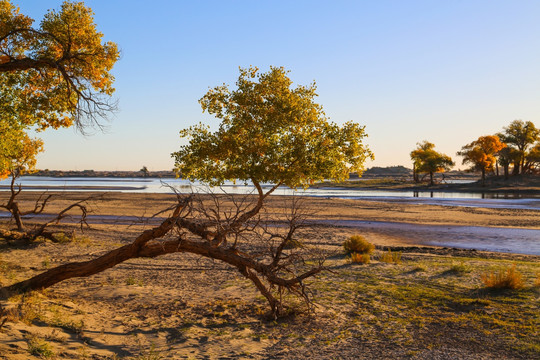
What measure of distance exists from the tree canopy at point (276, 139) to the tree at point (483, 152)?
249ft

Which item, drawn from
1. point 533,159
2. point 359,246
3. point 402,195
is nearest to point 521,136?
point 533,159

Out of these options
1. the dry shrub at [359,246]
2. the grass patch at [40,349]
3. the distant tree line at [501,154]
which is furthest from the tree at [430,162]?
the grass patch at [40,349]

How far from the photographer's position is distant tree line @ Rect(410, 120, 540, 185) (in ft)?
269

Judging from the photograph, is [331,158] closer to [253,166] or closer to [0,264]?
[253,166]

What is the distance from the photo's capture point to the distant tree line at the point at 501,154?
82.1 m

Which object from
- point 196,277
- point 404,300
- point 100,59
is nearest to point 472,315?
point 404,300

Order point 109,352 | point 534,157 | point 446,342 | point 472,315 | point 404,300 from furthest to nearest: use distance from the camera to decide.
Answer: point 534,157
point 404,300
point 472,315
point 446,342
point 109,352

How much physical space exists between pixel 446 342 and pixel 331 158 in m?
6.30

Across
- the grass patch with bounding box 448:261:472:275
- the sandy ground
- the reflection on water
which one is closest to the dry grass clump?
the grass patch with bounding box 448:261:472:275

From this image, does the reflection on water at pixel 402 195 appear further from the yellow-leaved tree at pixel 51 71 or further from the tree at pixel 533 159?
the tree at pixel 533 159

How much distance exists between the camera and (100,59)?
1270 centimetres

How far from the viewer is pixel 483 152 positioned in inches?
3179

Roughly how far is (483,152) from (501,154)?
7.52 m

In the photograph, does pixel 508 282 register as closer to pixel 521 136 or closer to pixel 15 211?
pixel 15 211
